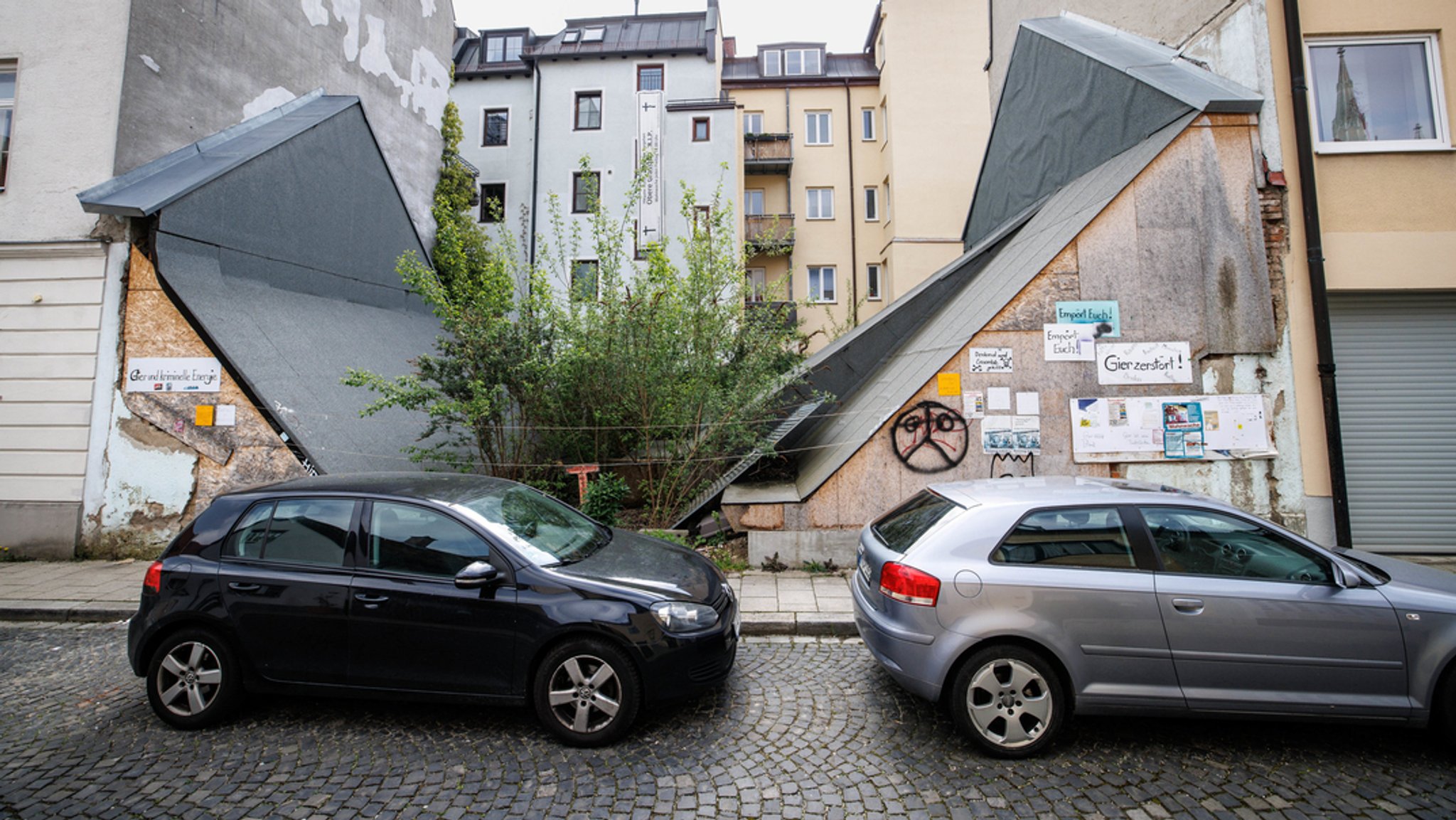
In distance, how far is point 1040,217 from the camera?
10.0m

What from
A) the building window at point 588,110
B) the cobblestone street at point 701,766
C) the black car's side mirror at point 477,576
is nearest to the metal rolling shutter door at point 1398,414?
the cobblestone street at point 701,766

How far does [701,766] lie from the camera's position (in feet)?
12.1

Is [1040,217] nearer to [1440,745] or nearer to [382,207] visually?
[1440,745]

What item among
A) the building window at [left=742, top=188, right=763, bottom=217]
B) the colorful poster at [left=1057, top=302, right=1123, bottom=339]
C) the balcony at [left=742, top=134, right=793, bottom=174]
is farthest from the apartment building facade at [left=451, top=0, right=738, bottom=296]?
the colorful poster at [left=1057, top=302, right=1123, bottom=339]

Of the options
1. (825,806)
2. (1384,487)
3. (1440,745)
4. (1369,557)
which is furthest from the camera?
(1384,487)

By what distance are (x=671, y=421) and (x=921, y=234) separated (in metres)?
18.1

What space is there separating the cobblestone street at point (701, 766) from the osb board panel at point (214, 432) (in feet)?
13.6

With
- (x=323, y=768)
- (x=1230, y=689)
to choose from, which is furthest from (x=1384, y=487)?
(x=323, y=768)

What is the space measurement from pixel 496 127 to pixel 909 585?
81.2 feet

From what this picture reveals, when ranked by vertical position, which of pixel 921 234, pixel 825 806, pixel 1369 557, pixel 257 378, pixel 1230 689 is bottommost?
pixel 825 806

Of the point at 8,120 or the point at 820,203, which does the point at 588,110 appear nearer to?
the point at 820,203

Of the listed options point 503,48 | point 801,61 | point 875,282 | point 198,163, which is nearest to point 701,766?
Result: point 198,163

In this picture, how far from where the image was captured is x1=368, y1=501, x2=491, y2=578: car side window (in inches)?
164

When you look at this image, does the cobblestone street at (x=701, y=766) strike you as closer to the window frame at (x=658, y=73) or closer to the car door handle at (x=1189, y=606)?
the car door handle at (x=1189, y=606)
